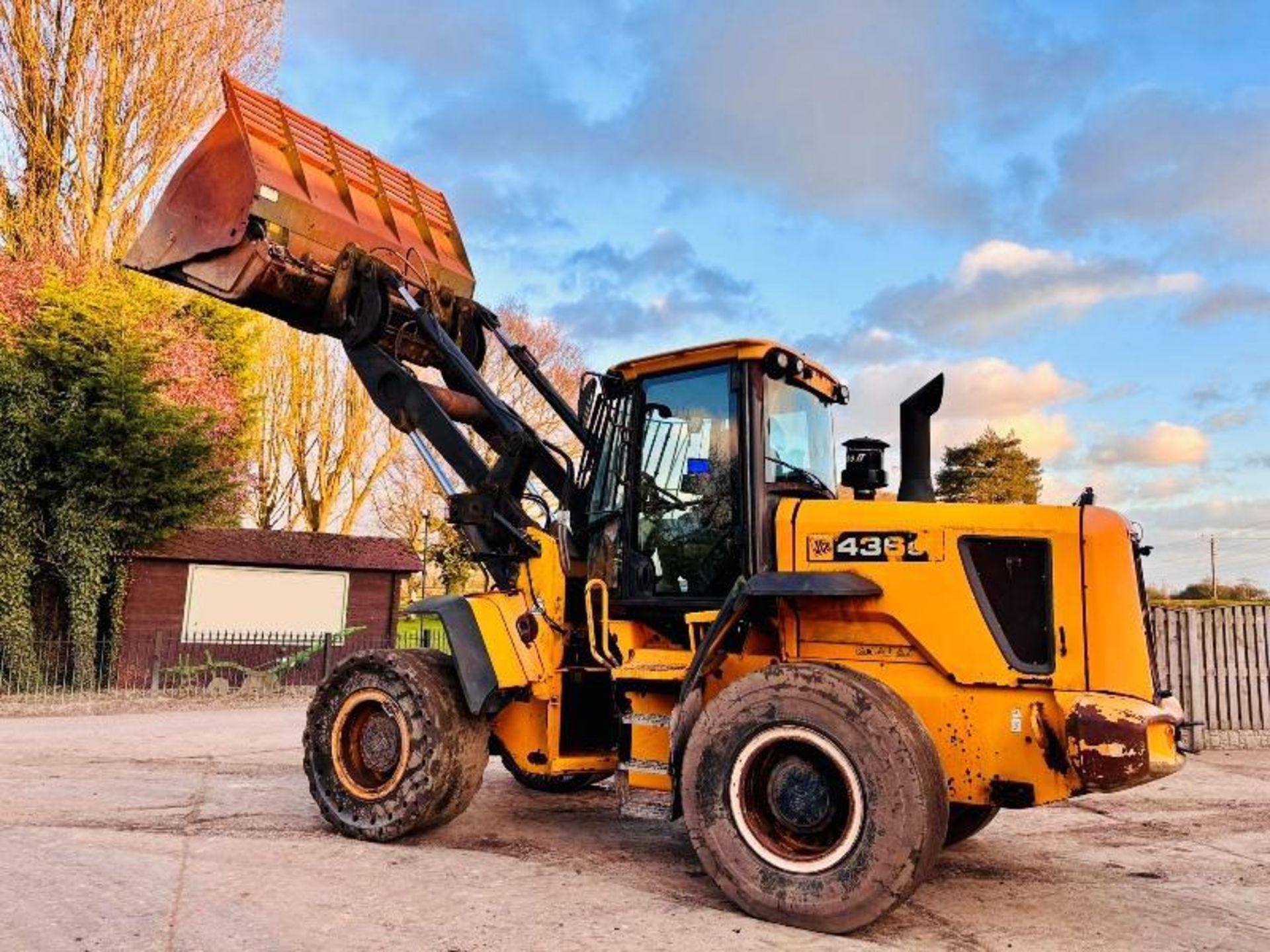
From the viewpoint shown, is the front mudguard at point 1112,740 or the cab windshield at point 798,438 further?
the cab windshield at point 798,438

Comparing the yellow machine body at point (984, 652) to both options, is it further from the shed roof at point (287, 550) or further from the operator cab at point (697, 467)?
the shed roof at point (287, 550)

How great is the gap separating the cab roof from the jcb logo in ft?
3.51

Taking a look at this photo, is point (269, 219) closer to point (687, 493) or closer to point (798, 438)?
point (687, 493)

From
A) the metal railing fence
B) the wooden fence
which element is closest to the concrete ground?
the wooden fence

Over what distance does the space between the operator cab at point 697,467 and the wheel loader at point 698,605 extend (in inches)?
0.7

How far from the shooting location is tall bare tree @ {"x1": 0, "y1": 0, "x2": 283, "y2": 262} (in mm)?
19172

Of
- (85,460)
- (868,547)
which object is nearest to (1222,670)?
(868,547)

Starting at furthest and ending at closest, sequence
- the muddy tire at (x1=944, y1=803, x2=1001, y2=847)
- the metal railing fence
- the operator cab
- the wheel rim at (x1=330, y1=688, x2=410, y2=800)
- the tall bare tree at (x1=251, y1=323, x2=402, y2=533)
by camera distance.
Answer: the tall bare tree at (x1=251, y1=323, x2=402, y2=533) < the metal railing fence < the wheel rim at (x1=330, y1=688, x2=410, y2=800) < the muddy tire at (x1=944, y1=803, x2=1001, y2=847) < the operator cab

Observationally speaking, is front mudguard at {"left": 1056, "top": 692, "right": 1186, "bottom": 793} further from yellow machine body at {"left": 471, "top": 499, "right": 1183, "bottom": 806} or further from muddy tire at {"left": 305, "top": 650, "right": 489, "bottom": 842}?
muddy tire at {"left": 305, "top": 650, "right": 489, "bottom": 842}

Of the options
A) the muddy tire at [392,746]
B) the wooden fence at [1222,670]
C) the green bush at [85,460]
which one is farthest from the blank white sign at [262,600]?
the wooden fence at [1222,670]

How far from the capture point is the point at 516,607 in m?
6.22

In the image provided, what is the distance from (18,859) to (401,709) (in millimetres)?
2090

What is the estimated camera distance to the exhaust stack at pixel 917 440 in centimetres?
533

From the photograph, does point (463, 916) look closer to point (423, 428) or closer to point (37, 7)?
point (423, 428)
